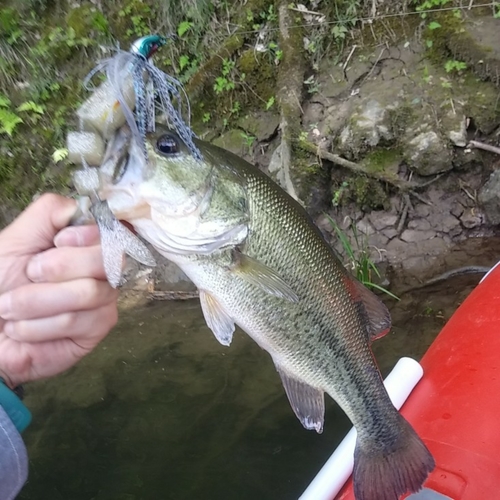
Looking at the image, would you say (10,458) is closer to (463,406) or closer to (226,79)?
(463,406)

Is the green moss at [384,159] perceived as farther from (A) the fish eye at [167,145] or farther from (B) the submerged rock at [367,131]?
(A) the fish eye at [167,145]

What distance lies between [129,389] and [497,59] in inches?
155

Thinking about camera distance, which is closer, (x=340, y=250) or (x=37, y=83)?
(x=340, y=250)

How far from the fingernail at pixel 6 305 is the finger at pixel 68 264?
0.09m

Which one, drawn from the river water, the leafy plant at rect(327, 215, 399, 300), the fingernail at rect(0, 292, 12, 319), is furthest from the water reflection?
the fingernail at rect(0, 292, 12, 319)

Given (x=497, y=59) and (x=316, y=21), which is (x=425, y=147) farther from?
(x=316, y=21)

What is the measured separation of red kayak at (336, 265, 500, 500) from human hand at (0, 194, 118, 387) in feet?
4.50

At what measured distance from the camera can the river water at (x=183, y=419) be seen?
131 inches

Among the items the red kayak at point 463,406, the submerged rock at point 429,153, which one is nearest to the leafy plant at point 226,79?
the submerged rock at point 429,153

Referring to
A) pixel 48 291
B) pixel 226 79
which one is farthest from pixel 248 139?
pixel 48 291

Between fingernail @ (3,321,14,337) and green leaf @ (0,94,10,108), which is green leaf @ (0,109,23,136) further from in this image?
fingernail @ (3,321,14,337)

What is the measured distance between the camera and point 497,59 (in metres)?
4.29

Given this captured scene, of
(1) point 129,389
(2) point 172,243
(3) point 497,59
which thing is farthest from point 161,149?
(3) point 497,59

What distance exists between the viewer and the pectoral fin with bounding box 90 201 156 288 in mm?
1331
